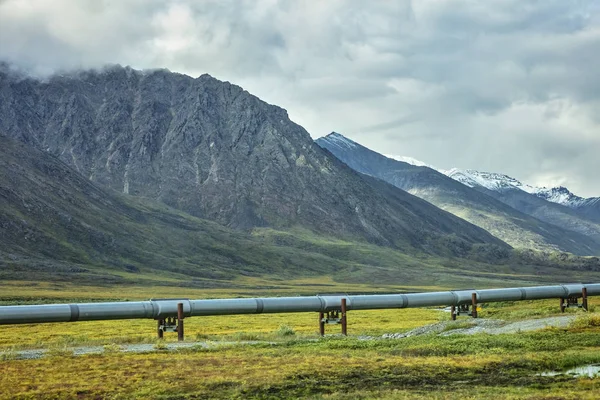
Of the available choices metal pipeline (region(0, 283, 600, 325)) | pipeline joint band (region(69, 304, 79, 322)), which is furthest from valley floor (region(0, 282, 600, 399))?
metal pipeline (region(0, 283, 600, 325))

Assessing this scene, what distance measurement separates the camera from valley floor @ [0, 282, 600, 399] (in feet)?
72.5

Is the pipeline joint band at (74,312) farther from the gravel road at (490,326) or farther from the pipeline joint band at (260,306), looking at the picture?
the gravel road at (490,326)

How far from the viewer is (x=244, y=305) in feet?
144

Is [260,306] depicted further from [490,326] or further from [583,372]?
[583,372]

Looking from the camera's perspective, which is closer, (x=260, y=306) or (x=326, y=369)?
(x=326, y=369)

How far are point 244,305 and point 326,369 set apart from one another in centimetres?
1798

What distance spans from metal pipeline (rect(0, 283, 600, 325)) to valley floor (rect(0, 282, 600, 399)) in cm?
169

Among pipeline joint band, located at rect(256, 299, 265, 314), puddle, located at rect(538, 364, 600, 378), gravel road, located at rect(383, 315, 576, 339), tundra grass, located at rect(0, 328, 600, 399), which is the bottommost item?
puddle, located at rect(538, 364, 600, 378)

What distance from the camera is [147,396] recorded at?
71.6 feet

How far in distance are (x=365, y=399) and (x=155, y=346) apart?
17168 millimetres

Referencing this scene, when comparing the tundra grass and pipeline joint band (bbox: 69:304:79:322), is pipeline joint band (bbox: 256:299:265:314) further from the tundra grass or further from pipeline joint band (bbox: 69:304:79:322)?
pipeline joint band (bbox: 69:304:79:322)

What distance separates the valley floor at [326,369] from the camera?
72.5 ft

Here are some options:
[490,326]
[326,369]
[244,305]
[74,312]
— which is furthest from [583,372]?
[74,312]

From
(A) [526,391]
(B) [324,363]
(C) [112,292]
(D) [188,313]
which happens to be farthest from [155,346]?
(C) [112,292]
